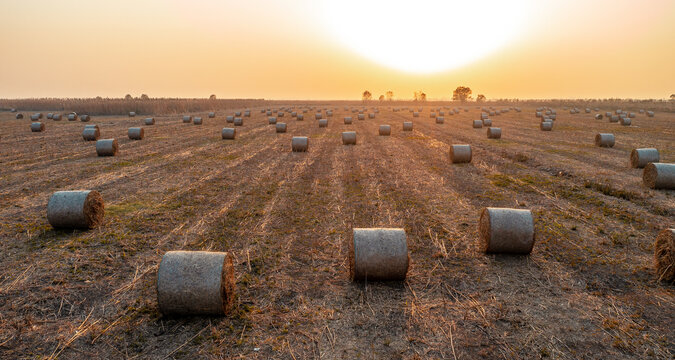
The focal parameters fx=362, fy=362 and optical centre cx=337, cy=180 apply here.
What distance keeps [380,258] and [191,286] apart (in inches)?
132

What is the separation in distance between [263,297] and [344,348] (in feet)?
6.50

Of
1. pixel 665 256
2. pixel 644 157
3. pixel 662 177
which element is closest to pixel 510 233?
pixel 665 256

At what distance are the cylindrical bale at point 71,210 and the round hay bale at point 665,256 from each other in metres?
13.1

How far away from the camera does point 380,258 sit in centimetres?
691

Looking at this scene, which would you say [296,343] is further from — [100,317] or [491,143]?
[491,143]

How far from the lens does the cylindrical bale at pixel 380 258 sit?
22.7ft

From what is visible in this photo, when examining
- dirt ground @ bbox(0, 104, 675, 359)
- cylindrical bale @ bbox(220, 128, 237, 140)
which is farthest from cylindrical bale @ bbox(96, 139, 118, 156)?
cylindrical bale @ bbox(220, 128, 237, 140)

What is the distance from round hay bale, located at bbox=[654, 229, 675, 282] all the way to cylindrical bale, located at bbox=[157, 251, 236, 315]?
8.36 meters

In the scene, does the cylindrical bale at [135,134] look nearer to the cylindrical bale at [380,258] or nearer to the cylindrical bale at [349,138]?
the cylindrical bale at [349,138]

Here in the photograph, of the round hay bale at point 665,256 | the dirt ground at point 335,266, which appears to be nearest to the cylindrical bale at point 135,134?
the dirt ground at point 335,266

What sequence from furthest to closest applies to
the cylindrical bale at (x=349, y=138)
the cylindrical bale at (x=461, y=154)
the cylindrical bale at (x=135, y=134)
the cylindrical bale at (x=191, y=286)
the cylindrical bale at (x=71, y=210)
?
the cylindrical bale at (x=135, y=134) < the cylindrical bale at (x=349, y=138) < the cylindrical bale at (x=461, y=154) < the cylindrical bale at (x=71, y=210) < the cylindrical bale at (x=191, y=286)

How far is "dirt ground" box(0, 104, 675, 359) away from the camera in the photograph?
5430mm

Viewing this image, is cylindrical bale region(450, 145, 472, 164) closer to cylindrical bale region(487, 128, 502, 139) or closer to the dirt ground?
the dirt ground

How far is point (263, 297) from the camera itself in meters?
6.60
